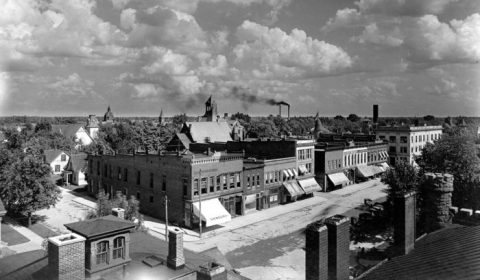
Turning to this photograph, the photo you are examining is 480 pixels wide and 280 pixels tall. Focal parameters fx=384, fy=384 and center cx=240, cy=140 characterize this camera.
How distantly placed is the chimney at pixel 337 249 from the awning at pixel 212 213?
29408mm

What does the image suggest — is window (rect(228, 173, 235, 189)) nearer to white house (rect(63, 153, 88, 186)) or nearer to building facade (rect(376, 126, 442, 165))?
white house (rect(63, 153, 88, 186))

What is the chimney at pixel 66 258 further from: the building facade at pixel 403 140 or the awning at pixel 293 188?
the building facade at pixel 403 140

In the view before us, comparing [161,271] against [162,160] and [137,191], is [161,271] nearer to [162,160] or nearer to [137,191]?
[162,160]

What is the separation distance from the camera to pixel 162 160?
44.2 m

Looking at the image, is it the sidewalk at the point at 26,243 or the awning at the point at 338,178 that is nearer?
the sidewalk at the point at 26,243

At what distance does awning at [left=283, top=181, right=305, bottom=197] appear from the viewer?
171 ft

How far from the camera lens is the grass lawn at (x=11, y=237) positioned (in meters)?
35.4

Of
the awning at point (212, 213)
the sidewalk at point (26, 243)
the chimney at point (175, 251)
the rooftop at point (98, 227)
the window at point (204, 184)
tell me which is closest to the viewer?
the rooftop at point (98, 227)

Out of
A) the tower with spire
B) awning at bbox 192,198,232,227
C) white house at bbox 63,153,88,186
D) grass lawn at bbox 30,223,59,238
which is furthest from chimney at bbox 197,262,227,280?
the tower with spire

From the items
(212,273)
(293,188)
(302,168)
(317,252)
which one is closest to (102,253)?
(212,273)

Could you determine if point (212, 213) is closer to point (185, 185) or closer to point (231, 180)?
point (185, 185)

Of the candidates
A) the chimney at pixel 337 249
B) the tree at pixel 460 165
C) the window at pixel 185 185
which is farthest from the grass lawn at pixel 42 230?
the tree at pixel 460 165

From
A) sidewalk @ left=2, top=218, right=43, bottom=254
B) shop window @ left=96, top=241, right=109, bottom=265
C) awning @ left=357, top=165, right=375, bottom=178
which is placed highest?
shop window @ left=96, top=241, right=109, bottom=265

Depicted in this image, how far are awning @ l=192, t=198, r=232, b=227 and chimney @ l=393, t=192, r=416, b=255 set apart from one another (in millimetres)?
28405
